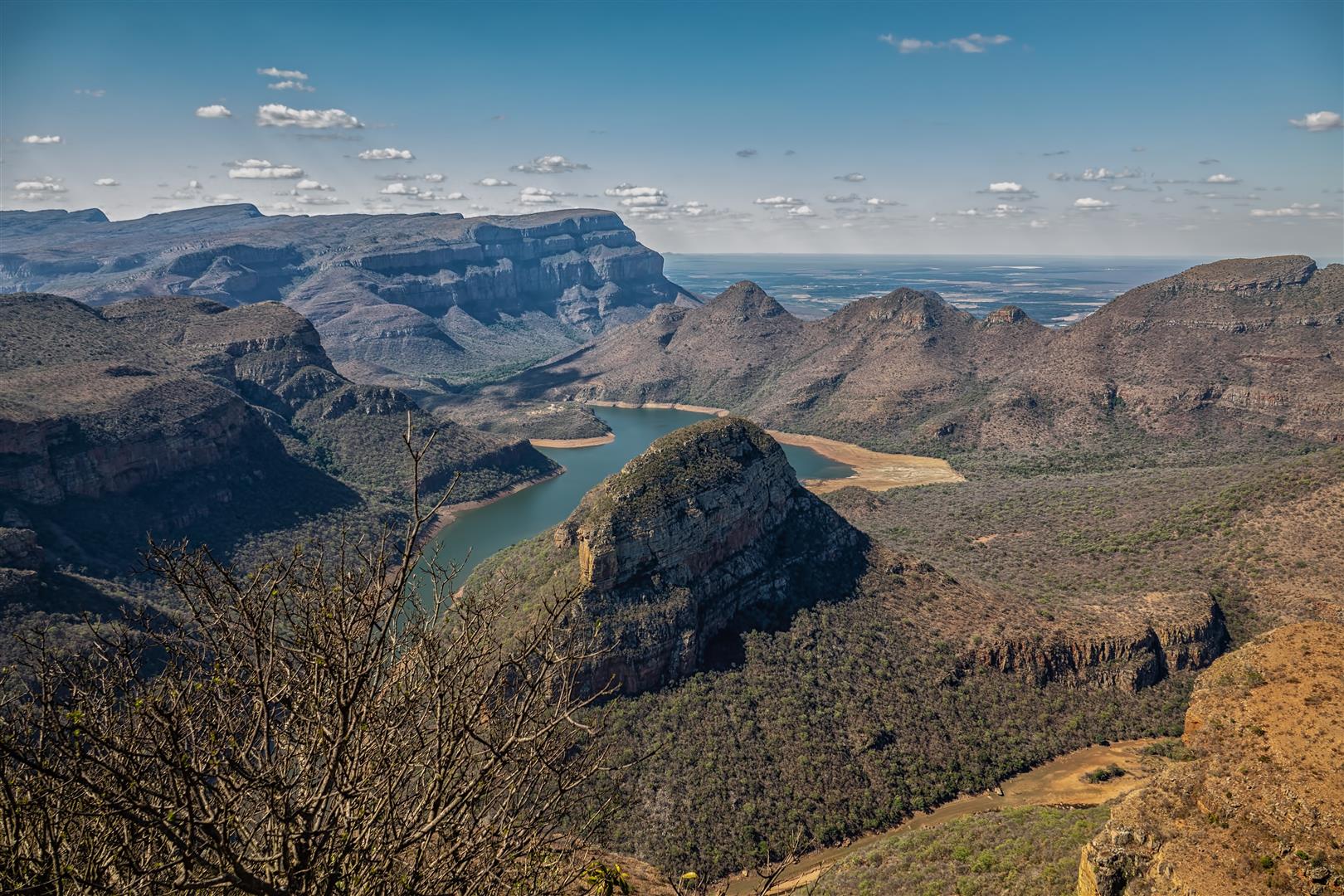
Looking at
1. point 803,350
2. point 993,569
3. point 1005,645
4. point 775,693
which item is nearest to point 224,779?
point 775,693

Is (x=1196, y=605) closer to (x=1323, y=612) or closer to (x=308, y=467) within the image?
(x=1323, y=612)

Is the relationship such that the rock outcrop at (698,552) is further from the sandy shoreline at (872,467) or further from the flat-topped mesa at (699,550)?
the sandy shoreline at (872,467)

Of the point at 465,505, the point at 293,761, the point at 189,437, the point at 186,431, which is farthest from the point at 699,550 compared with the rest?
the point at 186,431

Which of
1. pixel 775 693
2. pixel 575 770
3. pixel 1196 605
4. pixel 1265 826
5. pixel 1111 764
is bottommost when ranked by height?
pixel 1111 764

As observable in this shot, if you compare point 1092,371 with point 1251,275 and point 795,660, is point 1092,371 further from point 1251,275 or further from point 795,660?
point 795,660

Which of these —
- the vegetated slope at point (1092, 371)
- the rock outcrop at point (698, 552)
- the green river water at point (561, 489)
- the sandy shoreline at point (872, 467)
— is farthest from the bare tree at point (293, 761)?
the vegetated slope at point (1092, 371)
